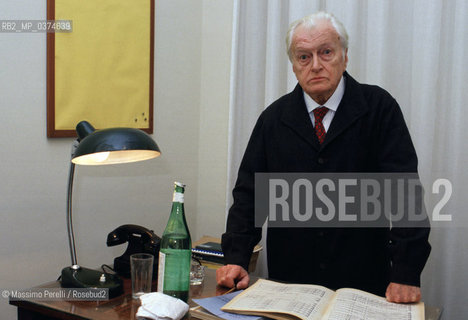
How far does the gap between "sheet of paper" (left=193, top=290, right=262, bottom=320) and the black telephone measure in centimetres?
33

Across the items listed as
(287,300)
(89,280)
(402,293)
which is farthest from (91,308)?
(402,293)

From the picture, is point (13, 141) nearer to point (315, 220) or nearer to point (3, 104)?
point (3, 104)

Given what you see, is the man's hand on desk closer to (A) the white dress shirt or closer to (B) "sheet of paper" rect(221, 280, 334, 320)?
(B) "sheet of paper" rect(221, 280, 334, 320)

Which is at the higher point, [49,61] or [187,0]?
[187,0]

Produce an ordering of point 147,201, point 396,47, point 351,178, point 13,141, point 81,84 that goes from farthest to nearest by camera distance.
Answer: point 147,201 → point 396,47 → point 81,84 → point 13,141 → point 351,178

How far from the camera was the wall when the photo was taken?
1.85 m

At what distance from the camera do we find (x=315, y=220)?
178cm

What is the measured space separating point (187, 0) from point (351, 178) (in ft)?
5.15

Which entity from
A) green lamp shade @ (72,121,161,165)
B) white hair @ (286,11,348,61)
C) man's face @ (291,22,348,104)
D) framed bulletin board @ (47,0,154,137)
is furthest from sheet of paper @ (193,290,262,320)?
framed bulletin board @ (47,0,154,137)

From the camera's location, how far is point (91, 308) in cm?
130

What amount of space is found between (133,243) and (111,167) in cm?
72

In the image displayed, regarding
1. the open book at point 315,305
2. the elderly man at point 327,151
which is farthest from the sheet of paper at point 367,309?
the elderly man at point 327,151

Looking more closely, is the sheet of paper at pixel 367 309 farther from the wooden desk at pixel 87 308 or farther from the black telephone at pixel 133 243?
the black telephone at pixel 133 243

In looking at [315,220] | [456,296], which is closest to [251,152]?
[315,220]
